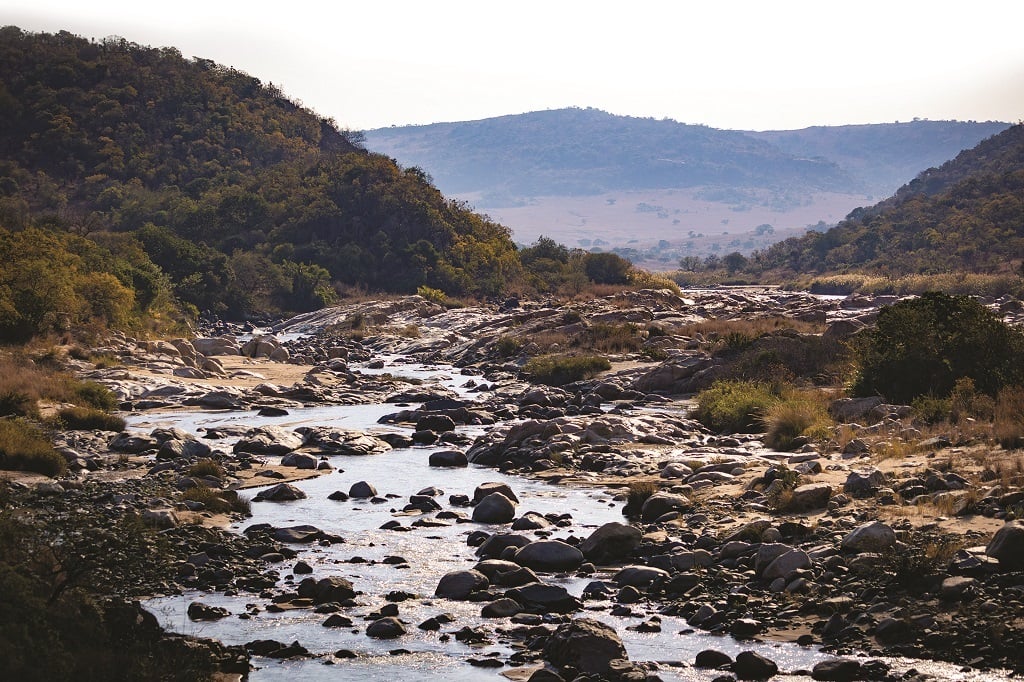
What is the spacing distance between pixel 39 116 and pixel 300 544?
111930 mm

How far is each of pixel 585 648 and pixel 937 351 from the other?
Answer: 52.2ft

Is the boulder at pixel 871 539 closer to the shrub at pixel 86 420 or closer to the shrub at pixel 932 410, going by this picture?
the shrub at pixel 932 410

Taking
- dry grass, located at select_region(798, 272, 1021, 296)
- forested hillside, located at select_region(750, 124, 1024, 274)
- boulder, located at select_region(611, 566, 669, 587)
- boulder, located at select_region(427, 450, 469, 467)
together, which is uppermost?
forested hillside, located at select_region(750, 124, 1024, 274)

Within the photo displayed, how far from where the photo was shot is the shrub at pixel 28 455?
1942cm

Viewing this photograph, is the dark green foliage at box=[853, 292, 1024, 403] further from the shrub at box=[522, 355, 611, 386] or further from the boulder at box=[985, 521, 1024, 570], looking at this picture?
the shrub at box=[522, 355, 611, 386]

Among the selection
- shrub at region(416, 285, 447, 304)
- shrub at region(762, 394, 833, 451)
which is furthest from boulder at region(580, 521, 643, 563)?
shrub at region(416, 285, 447, 304)

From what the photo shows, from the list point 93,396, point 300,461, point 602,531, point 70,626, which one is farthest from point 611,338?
point 70,626

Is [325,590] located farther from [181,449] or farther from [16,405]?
[16,405]

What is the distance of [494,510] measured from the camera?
56.6 feet

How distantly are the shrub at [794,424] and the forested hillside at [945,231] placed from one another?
68.3 meters

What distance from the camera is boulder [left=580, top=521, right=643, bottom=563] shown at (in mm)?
14469

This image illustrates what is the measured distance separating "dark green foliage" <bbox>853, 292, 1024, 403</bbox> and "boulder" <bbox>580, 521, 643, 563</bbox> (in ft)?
35.0

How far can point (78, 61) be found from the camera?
124 metres

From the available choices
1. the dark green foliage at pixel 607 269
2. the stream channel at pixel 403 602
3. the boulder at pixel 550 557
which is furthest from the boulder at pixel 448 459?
the dark green foliage at pixel 607 269
